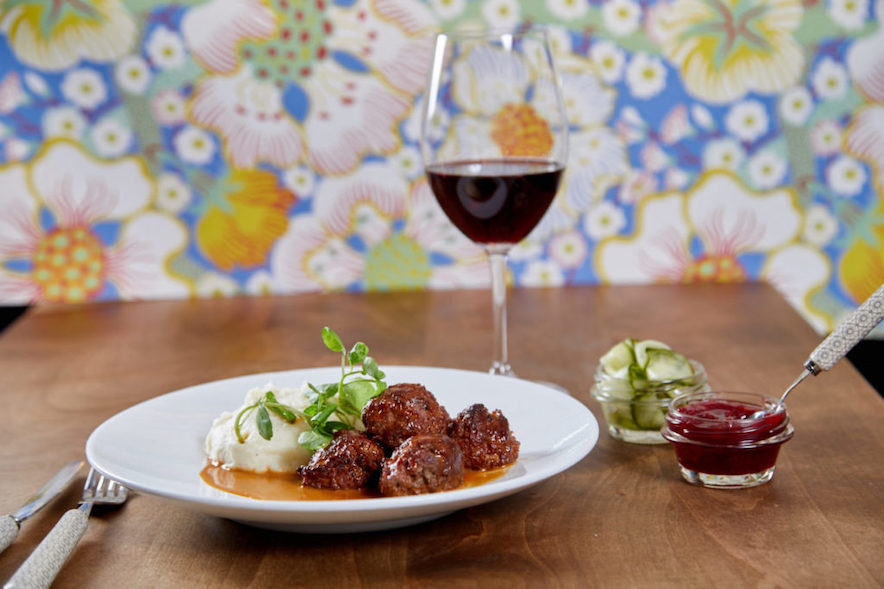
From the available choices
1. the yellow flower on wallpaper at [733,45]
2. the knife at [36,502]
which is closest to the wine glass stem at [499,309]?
the knife at [36,502]

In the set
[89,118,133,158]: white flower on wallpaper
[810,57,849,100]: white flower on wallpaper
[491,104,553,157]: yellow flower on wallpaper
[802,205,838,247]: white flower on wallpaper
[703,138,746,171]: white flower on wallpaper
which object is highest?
[491,104,553,157]: yellow flower on wallpaper

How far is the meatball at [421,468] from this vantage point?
0.84 metres

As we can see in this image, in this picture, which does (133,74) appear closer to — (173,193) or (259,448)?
(173,193)

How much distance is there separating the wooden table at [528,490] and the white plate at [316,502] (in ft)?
0.14

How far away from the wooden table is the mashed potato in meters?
0.06

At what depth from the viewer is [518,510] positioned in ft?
3.06

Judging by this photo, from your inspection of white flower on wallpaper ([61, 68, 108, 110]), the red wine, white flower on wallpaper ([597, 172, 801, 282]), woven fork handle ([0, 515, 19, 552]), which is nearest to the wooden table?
woven fork handle ([0, 515, 19, 552])

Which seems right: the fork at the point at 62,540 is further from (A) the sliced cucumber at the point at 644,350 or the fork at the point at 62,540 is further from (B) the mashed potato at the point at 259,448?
(A) the sliced cucumber at the point at 644,350

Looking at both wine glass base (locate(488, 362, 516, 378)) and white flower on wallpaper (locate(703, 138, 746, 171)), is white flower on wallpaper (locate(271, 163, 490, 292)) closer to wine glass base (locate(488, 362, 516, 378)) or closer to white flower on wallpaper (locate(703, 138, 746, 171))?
white flower on wallpaper (locate(703, 138, 746, 171))

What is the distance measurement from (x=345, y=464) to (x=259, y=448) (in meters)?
0.10

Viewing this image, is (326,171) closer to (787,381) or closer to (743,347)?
(743,347)

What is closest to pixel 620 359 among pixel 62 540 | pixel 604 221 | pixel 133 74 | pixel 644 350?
pixel 644 350

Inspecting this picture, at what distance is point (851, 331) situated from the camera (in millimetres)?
945

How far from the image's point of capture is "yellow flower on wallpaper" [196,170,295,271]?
2.34 m
